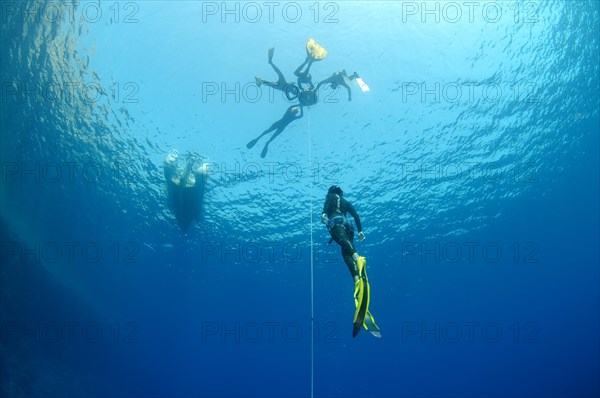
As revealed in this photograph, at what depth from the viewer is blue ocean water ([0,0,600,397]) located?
17.2 m

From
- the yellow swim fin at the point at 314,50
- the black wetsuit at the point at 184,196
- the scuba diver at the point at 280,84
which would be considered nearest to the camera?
the yellow swim fin at the point at 314,50

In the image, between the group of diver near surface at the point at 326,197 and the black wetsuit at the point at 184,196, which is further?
the black wetsuit at the point at 184,196

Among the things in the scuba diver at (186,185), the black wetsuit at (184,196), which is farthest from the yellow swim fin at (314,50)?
the black wetsuit at (184,196)

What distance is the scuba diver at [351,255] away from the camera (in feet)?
24.5

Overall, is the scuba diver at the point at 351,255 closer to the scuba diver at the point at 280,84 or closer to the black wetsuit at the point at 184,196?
the scuba diver at the point at 280,84

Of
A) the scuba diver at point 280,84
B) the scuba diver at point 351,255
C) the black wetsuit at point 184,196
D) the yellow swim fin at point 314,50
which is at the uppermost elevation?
the black wetsuit at point 184,196

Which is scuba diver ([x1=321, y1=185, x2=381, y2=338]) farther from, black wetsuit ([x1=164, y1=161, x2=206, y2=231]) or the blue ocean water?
black wetsuit ([x1=164, y1=161, x2=206, y2=231])

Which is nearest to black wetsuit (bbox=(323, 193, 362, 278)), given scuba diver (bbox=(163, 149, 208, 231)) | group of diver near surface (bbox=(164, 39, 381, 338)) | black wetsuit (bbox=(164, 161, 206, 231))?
group of diver near surface (bbox=(164, 39, 381, 338))

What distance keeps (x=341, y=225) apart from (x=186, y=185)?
14.7 meters

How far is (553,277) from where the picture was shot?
32.2 meters

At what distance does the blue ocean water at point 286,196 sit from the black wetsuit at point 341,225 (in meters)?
2.50

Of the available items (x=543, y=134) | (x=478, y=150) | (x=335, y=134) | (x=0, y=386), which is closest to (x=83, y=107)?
(x=335, y=134)

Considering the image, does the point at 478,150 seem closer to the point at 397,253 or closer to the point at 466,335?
the point at 397,253

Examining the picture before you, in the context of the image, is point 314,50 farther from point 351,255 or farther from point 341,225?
point 351,255
